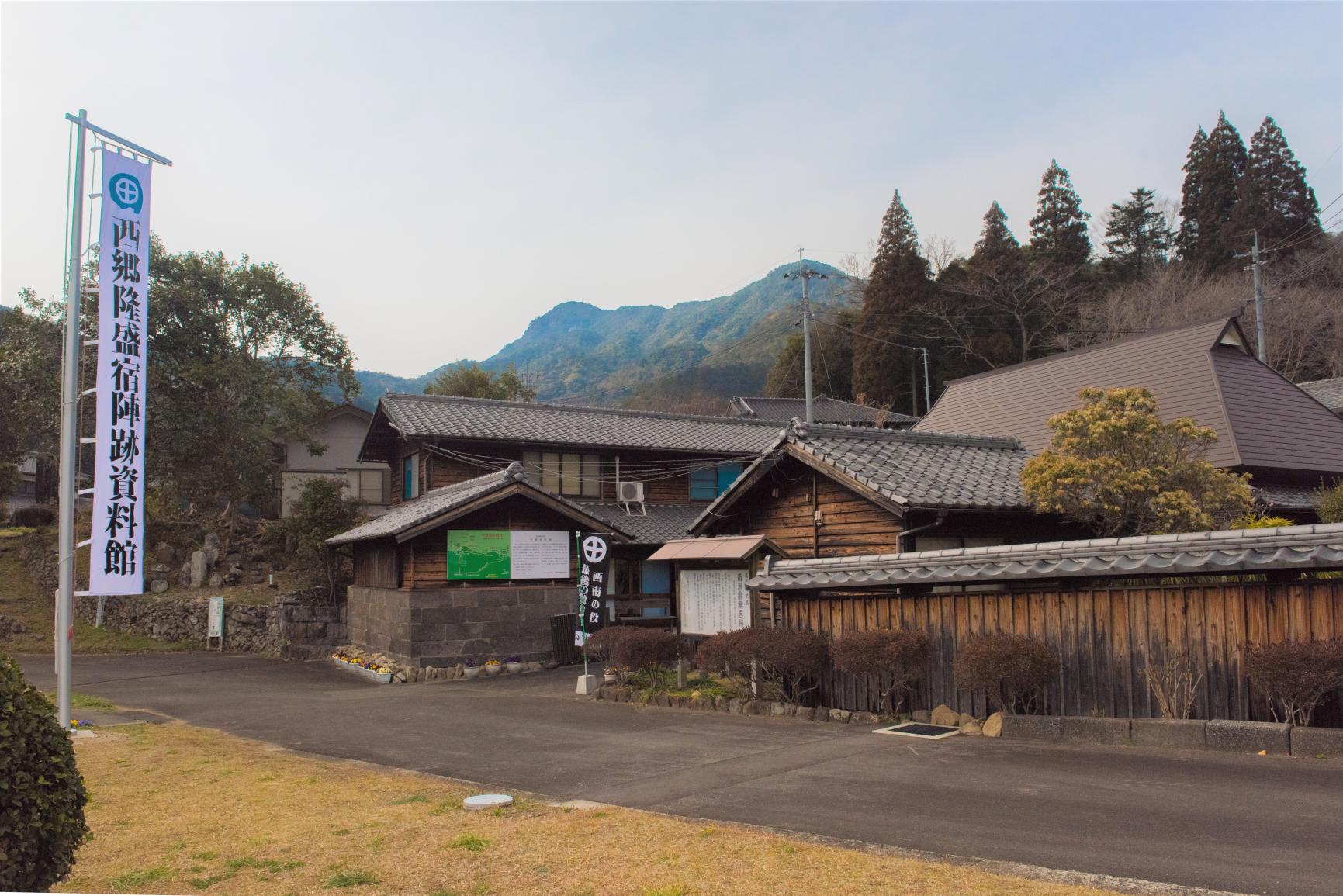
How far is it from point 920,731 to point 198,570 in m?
26.3

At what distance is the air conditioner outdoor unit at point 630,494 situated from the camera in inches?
1164

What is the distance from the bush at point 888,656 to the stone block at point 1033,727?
1461 millimetres

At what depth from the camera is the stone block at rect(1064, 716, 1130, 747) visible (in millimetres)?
10055

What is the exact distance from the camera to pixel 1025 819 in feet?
23.8

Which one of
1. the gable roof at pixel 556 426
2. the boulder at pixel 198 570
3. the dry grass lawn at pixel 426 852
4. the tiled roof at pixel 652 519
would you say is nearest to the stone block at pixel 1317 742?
the dry grass lawn at pixel 426 852

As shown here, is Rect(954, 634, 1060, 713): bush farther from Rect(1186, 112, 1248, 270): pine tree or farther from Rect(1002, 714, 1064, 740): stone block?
Rect(1186, 112, 1248, 270): pine tree

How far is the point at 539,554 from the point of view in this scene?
23984mm

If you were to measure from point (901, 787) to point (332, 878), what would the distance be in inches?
199

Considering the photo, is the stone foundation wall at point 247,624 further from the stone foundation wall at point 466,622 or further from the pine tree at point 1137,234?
the pine tree at point 1137,234

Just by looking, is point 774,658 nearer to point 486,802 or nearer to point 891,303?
point 486,802

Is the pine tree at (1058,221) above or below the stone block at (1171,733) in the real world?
above

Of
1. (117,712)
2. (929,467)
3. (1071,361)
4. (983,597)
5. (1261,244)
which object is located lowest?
(117,712)

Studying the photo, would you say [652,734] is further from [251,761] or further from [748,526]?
[748,526]

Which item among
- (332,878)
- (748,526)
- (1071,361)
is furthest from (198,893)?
(1071,361)
